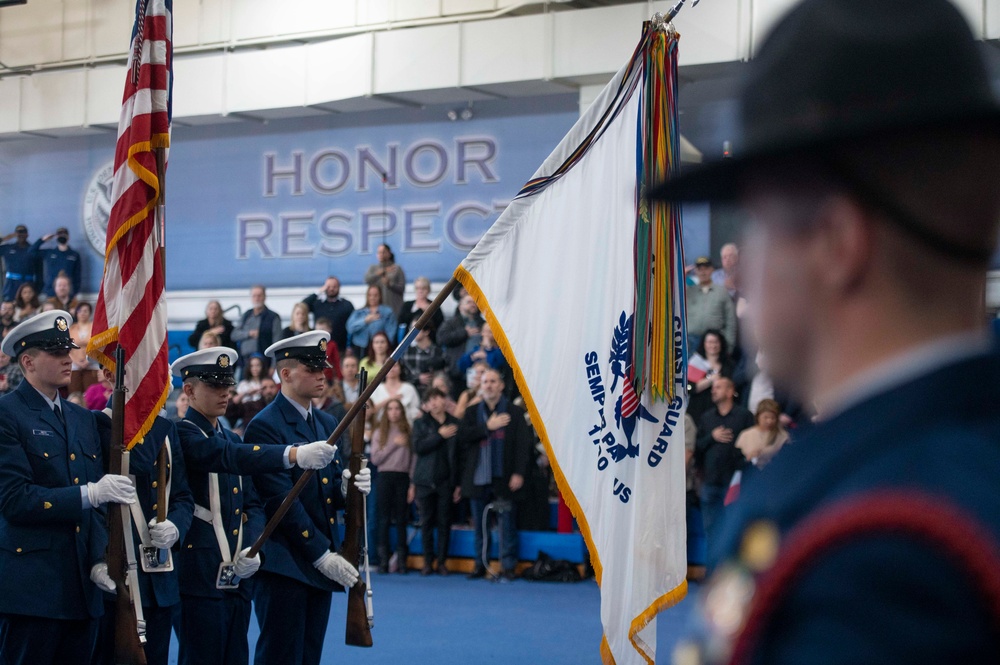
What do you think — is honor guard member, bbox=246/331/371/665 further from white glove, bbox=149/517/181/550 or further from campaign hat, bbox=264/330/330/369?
white glove, bbox=149/517/181/550

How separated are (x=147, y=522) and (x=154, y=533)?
0.41 ft

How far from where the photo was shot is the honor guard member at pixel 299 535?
4.61m

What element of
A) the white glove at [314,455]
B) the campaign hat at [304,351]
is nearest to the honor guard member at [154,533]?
the white glove at [314,455]

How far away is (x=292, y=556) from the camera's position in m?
4.67

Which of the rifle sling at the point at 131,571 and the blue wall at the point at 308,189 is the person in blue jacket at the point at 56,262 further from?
the rifle sling at the point at 131,571

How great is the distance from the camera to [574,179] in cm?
441

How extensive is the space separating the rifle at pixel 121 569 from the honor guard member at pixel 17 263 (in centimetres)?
1132

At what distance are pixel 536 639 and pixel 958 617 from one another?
6771 millimetres

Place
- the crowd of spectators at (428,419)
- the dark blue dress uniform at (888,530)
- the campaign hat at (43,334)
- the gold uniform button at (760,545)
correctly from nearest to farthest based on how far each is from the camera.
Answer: the dark blue dress uniform at (888,530)
the gold uniform button at (760,545)
the campaign hat at (43,334)
the crowd of spectators at (428,419)

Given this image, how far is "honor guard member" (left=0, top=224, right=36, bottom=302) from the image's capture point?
47.4ft

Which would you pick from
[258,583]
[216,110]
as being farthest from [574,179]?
[216,110]

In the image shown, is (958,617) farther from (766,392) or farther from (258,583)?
(766,392)

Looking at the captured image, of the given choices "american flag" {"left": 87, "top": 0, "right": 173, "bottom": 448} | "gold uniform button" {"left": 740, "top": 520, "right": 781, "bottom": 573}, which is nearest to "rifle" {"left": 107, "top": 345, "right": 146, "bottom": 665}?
"american flag" {"left": 87, "top": 0, "right": 173, "bottom": 448}

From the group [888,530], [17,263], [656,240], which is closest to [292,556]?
[656,240]
